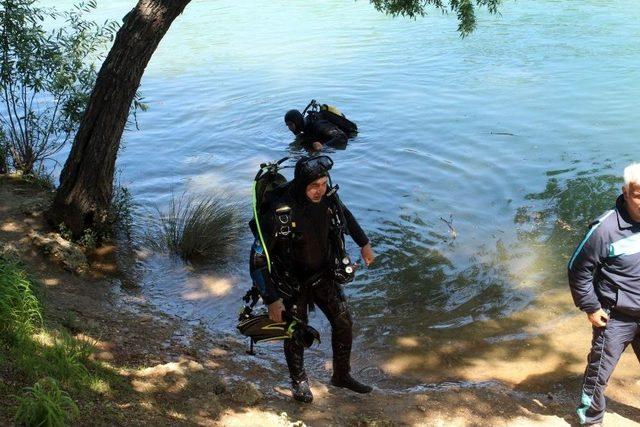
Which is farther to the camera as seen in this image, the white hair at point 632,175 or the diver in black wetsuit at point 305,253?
the diver in black wetsuit at point 305,253

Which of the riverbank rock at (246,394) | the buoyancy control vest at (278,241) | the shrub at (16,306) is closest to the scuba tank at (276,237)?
the buoyancy control vest at (278,241)

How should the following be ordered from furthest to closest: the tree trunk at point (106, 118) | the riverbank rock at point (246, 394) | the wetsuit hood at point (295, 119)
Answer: the wetsuit hood at point (295, 119)
the tree trunk at point (106, 118)
the riverbank rock at point (246, 394)

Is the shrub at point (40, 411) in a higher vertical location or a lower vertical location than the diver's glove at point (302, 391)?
higher

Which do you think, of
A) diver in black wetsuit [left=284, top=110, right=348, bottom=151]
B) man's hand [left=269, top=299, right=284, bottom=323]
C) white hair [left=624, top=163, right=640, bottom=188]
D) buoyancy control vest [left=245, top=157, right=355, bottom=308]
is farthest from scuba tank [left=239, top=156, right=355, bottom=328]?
diver in black wetsuit [left=284, top=110, right=348, bottom=151]

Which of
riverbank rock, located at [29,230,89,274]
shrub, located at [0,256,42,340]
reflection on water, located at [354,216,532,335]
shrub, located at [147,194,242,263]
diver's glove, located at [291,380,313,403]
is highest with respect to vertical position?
shrub, located at [0,256,42,340]

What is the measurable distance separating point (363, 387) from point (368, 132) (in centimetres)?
814

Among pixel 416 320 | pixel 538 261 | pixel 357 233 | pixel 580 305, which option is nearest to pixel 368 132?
Result: pixel 538 261

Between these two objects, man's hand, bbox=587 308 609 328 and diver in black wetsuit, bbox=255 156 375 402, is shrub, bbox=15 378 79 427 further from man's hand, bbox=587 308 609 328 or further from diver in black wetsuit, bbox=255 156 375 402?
man's hand, bbox=587 308 609 328

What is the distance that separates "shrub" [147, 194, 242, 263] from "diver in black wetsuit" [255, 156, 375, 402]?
323cm

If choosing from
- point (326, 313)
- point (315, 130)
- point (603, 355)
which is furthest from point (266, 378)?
point (315, 130)

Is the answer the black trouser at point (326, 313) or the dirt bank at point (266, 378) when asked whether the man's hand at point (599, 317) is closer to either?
the dirt bank at point (266, 378)

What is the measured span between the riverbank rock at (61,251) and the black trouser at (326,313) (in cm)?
314

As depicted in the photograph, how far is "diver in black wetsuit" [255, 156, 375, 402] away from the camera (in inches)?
169

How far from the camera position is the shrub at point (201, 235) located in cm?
770
